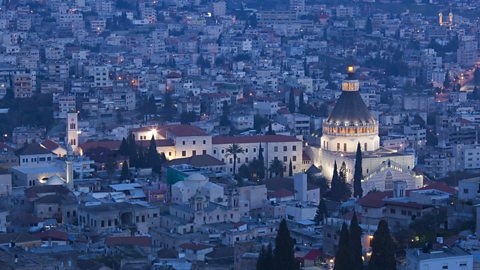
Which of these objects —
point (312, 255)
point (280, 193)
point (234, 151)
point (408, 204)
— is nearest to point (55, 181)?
point (280, 193)

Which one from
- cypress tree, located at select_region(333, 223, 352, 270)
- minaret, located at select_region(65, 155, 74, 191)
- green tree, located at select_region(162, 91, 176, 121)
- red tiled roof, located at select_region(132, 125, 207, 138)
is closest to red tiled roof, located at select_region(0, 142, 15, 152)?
red tiled roof, located at select_region(132, 125, 207, 138)

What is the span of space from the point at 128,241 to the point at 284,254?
4.75 metres

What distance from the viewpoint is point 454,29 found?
84000 millimetres

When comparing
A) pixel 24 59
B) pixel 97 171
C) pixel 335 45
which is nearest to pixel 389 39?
pixel 335 45

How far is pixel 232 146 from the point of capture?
41.0m

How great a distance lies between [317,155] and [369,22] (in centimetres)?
4309

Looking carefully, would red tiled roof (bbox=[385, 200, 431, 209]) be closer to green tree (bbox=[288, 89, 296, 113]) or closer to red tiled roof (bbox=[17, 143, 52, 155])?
red tiled roof (bbox=[17, 143, 52, 155])

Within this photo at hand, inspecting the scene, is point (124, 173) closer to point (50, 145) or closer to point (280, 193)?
point (280, 193)

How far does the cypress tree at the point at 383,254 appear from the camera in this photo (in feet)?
81.6

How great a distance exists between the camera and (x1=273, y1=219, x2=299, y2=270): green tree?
24969mm

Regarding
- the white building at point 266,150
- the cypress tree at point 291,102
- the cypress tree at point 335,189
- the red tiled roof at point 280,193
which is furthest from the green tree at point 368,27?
the red tiled roof at point 280,193

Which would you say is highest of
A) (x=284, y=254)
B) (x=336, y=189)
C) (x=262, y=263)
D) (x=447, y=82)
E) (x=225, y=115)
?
(x=284, y=254)

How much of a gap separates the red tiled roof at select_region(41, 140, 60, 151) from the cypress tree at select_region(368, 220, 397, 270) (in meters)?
17.0

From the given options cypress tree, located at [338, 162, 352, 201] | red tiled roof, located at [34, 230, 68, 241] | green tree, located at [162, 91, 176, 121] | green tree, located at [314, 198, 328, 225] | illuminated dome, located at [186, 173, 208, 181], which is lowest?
green tree, located at [162, 91, 176, 121]
